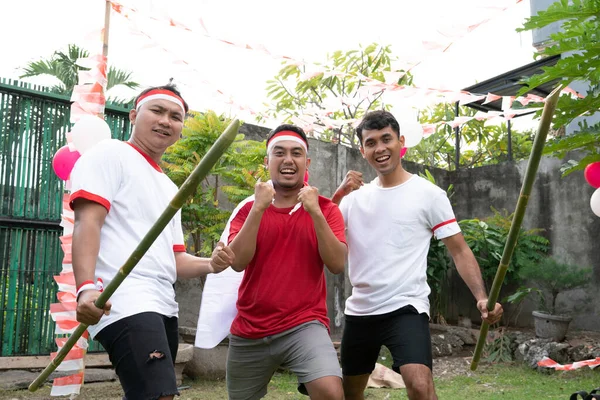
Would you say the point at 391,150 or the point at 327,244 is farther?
the point at 391,150

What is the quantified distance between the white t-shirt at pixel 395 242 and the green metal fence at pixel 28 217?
11.1 feet

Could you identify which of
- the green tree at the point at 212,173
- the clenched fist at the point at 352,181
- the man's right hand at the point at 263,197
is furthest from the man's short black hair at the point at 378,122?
the green tree at the point at 212,173

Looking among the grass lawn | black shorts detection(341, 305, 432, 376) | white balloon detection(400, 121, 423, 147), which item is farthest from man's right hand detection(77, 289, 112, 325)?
the grass lawn

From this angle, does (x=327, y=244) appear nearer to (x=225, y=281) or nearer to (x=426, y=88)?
(x=225, y=281)

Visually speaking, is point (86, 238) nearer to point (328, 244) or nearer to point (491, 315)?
point (328, 244)

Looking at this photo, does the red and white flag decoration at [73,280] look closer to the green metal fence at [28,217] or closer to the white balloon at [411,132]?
the green metal fence at [28,217]

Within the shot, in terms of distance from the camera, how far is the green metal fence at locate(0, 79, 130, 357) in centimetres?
525

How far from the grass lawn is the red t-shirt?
2727 millimetres

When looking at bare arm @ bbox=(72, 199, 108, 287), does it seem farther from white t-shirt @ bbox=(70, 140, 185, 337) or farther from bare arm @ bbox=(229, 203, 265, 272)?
bare arm @ bbox=(229, 203, 265, 272)

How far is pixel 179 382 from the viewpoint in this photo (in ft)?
18.2

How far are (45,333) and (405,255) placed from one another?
3.82 meters

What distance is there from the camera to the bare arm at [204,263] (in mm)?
2477

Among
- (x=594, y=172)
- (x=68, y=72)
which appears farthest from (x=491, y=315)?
(x=68, y=72)

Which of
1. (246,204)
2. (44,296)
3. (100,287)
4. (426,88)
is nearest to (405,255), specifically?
(246,204)
